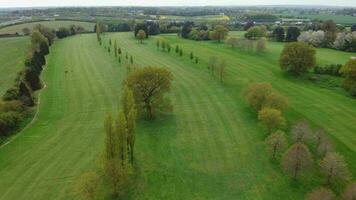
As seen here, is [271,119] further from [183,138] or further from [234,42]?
[234,42]

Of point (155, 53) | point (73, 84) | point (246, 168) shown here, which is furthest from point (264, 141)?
point (155, 53)

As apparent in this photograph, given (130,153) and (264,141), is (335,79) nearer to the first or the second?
(264,141)

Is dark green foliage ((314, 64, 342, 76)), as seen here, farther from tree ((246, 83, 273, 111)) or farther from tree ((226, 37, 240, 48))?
tree ((226, 37, 240, 48))

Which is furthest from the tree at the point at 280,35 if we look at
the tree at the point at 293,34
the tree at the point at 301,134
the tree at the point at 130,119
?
the tree at the point at 130,119

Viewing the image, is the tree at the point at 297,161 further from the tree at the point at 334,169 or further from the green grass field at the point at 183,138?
the tree at the point at 334,169

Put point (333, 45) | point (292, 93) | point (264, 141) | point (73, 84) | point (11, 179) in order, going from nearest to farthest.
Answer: point (11, 179), point (264, 141), point (292, 93), point (73, 84), point (333, 45)

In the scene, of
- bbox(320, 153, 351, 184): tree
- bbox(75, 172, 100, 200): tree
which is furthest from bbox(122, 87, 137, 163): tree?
bbox(320, 153, 351, 184): tree
